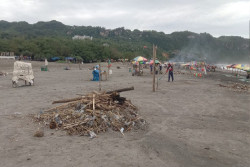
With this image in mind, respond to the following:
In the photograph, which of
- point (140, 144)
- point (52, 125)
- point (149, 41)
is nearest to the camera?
point (140, 144)

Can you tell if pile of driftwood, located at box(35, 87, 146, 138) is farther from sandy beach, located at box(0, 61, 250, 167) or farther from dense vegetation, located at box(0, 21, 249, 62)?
dense vegetation, located at box(0, 21, 249, 62)

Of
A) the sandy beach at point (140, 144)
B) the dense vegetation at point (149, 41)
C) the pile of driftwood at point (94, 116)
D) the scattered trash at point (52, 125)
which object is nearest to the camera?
the sandy beach at point (140, 144)

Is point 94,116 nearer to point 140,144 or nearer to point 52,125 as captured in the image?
point 52,125

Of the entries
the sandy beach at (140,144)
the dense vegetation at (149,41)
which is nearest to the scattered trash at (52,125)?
the sandy beach at (140,144)

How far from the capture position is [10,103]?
8.96 metres

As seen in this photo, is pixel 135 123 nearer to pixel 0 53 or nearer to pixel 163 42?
pixel 0 53

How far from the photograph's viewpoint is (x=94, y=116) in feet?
19.3

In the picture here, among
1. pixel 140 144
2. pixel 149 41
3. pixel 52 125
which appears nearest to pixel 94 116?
pixel 52 125

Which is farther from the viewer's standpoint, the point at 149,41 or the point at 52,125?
the point at 149,41

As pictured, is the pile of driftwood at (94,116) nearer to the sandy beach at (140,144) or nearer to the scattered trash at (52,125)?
the scattered trash at (52,125)

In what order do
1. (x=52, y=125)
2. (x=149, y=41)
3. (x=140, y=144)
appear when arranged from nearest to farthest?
(x=140, y=144) → (x=52, y=125) → (x=149, y=41)

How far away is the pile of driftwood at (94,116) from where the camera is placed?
5.71 metres

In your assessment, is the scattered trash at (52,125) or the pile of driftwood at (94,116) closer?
the pile of driftwood at (94,116)

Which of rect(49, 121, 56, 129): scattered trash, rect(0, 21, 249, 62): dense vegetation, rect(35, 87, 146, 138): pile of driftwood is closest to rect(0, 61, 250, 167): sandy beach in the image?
rect(49, 121, 56, 129): scattered trash
